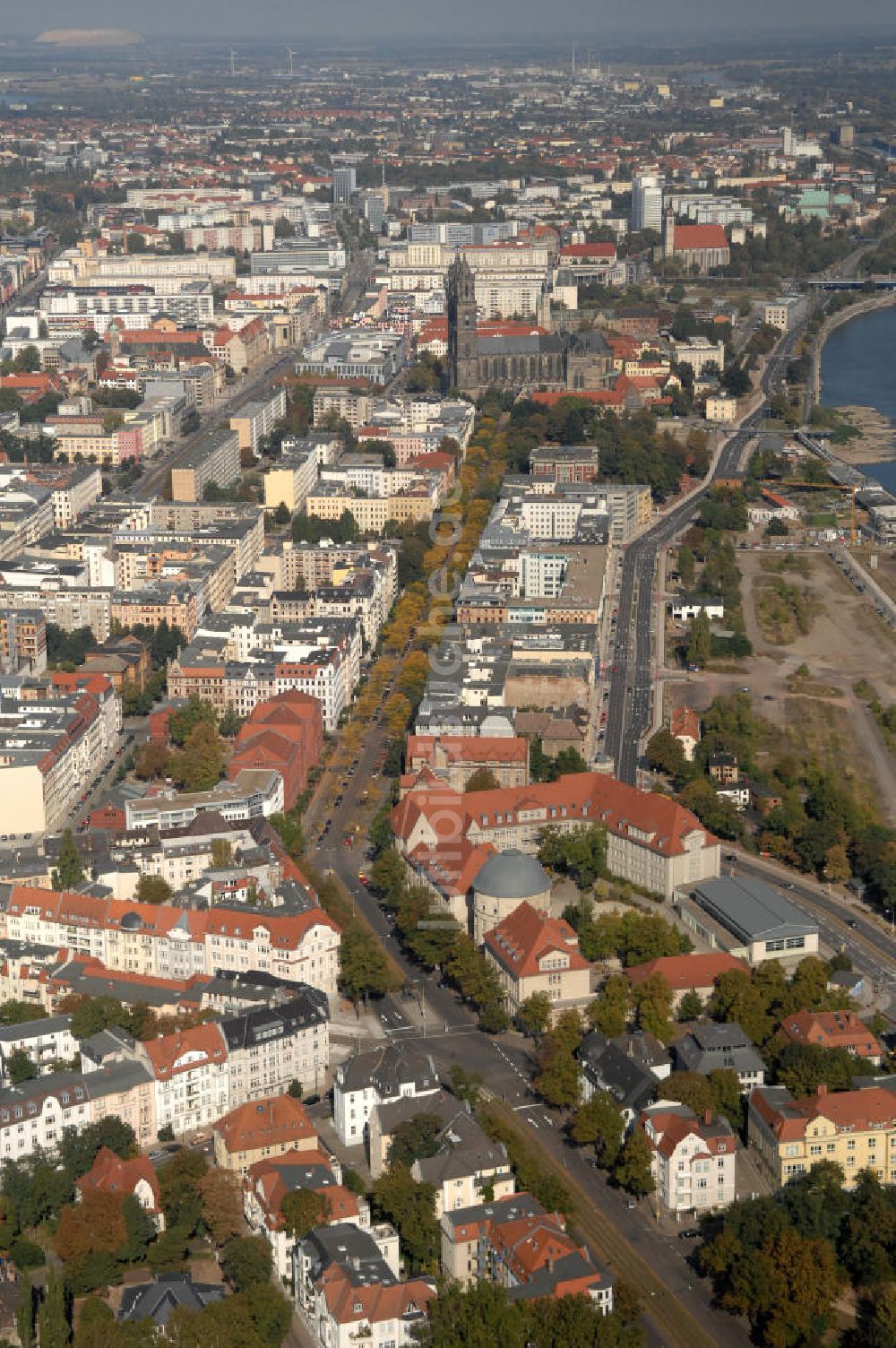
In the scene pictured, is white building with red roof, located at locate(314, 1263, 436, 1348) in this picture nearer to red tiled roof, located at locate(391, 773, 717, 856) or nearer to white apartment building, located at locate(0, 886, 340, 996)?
white apartment building, located at locate(0, 886, 340, 996)

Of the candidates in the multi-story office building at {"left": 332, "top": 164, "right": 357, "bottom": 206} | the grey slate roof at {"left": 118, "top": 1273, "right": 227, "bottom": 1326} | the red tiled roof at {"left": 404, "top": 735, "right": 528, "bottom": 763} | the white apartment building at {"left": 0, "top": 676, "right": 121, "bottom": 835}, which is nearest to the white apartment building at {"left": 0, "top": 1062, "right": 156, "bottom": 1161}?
the grey slate roof at {"left": 118, "top": 1273, "right": 227, "bottom": 1326}

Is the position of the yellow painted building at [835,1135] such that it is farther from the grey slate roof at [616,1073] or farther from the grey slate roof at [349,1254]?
the grey slate roof at [349,1254]

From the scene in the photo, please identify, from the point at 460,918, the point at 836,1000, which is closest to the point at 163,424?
the point at 460,918

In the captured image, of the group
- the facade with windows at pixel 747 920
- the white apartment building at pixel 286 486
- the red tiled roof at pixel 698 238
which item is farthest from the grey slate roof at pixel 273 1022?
the red tiled roof at pixel 698 238

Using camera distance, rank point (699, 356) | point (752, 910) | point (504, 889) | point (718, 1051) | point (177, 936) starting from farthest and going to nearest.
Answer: point (699, 356) < point (752, 910) < point (504, 889) < point (177, 936) < point (718, 1051)

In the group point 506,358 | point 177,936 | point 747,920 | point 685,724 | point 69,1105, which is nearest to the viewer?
point 69,1105

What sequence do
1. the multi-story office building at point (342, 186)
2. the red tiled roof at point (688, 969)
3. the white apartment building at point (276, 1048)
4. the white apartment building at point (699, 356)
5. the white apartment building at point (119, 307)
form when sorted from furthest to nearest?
the multi-story office building at point (342, 186)
the white apartment building at point (119, 307)
the white apartment building at point (699, 356)
the red tiled roof at point (688, 969)
the white apartment building at point (276, 1048)

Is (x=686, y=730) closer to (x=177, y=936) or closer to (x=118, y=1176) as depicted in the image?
(x=177, y=936)

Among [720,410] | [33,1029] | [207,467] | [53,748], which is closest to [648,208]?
[720,410]
